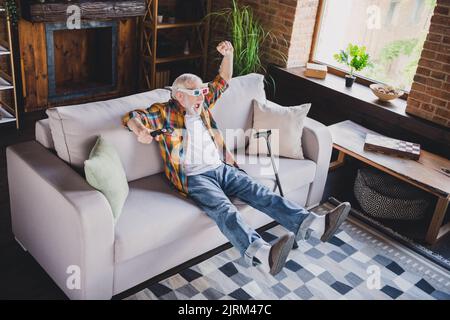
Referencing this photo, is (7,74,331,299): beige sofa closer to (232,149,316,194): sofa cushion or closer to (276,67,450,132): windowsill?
(232,149,316,194): sofa cushion

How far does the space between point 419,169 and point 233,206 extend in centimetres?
144

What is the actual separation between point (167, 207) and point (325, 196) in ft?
5.29

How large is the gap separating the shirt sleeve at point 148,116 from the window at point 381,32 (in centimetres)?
233

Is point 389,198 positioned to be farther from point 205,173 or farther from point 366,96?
point 205,173

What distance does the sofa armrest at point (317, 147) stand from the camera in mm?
3373

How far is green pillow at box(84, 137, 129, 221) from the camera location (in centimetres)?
236

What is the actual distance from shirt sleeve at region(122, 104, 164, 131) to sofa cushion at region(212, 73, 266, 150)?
1.74 feet

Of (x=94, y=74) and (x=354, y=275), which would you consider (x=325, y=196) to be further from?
(x=94, y=74)

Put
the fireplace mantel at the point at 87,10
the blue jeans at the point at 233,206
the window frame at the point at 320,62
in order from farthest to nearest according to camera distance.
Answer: the window frame at the point at 320,62
the fireplace mantel at the point at 87,10
the blue jeans at the point at 233,206

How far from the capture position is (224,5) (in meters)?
5.10

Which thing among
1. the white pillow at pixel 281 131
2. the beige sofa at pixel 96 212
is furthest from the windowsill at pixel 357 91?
the beige sofa at pixel 96 212

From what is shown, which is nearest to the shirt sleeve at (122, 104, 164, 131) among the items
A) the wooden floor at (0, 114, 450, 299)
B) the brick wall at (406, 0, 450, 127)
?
the wooden floor at (0, 114, 450, 299)

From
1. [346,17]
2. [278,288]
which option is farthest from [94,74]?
[278,288]

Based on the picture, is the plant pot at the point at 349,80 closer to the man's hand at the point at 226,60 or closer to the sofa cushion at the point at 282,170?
the sofa cushion at the point at 282,170
